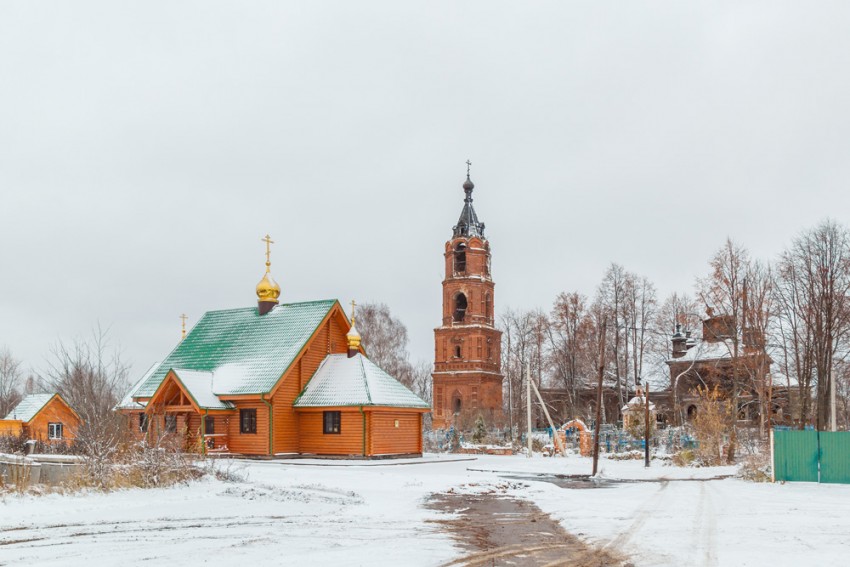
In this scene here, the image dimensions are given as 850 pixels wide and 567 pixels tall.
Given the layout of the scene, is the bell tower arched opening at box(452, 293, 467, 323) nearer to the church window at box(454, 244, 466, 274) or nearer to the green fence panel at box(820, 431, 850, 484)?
the church window at box(454, 244, 466, 274)

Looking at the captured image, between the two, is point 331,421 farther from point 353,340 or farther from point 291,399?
point 353,340

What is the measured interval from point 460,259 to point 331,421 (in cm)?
3414

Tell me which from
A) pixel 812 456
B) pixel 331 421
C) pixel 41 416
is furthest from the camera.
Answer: pixel 41 416

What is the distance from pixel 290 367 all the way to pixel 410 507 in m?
16.1

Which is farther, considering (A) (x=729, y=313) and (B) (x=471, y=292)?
(B) (x=471, y=292)

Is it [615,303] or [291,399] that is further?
[615,303]

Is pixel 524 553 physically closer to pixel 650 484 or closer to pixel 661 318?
pixel 650 484

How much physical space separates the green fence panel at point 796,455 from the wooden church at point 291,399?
45.1ft

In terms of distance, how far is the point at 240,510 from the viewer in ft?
45.7

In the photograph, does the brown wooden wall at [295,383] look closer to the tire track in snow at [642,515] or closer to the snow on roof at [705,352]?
the tire track in snow at [642,515]

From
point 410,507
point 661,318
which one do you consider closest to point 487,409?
point 661,318

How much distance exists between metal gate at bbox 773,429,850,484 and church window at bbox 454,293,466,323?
4317cm

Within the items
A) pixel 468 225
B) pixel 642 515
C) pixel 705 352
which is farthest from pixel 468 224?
pixel 642 515

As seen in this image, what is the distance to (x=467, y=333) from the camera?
64062 mm
